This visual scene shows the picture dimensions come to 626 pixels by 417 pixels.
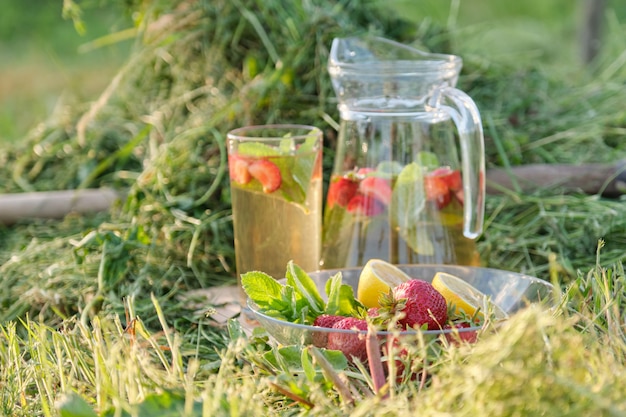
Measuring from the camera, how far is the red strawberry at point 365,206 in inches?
48.9

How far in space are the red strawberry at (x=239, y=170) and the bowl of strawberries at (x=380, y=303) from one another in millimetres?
200

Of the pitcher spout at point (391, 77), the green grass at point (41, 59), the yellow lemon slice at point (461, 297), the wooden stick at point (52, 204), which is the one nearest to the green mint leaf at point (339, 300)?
the yellow lemon slice at point (461, 297)

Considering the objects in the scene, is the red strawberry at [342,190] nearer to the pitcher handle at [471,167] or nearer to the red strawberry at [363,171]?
the red strawberry at [363,171]

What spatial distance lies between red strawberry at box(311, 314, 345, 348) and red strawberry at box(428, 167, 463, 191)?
385 millimetres

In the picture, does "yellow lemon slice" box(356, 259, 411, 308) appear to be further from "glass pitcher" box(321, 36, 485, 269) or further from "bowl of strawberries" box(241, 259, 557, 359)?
"glass pitcher" box(321, 36, 485, 269)

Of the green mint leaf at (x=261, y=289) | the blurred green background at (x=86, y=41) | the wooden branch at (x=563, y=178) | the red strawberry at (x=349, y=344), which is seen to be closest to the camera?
the red strawberry at (x=349, y=344)

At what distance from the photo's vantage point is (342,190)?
1286 mm

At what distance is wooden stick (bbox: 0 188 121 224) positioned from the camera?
1.82 metres

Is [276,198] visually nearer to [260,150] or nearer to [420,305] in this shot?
[260,150]

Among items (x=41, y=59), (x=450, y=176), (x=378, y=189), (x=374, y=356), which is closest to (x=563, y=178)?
(x=450, y=176)

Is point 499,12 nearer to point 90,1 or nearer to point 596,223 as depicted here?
point 90,1

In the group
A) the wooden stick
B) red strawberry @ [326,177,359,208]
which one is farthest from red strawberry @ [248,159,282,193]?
the wooden stick

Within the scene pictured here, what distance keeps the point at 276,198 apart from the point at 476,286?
12.7 inches

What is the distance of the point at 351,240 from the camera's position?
127 centimetres
